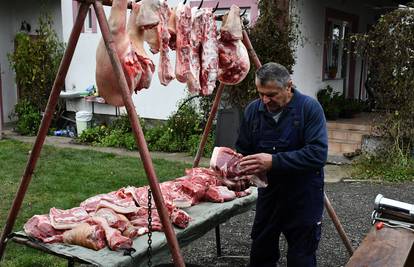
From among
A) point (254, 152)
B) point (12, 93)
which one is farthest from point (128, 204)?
point (12, 93)

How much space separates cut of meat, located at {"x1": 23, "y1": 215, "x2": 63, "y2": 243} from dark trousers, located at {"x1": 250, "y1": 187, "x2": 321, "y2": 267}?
1465 mm

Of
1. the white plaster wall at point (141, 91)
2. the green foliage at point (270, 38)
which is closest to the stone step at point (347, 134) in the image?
the green foliage at point (270, 38)

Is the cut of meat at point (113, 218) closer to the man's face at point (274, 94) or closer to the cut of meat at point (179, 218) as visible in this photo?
the cut of meat at point (179, 218)

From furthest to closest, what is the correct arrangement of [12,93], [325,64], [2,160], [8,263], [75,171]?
[12,93] → [325,64] → [2,160] → [75,171] → [8,263]

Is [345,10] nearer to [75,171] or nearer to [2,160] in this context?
[75,171]

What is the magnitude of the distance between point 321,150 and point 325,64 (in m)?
8.94

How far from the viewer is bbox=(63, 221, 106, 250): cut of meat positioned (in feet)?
10.4

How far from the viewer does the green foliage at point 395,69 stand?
8797 mm

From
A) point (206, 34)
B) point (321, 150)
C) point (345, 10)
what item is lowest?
point (321, 150)

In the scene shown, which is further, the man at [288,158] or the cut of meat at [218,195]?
the cut of meat at [218,195]

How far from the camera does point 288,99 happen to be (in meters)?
3.59

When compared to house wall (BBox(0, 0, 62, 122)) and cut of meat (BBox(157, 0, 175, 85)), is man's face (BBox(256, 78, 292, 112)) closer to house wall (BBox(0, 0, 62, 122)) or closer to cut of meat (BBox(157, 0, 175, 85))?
cut of meat (BBox(157, 0, 175, 85))

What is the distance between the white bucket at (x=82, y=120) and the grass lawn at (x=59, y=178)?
61.4 inches

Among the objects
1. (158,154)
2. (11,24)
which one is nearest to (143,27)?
(158,154)
